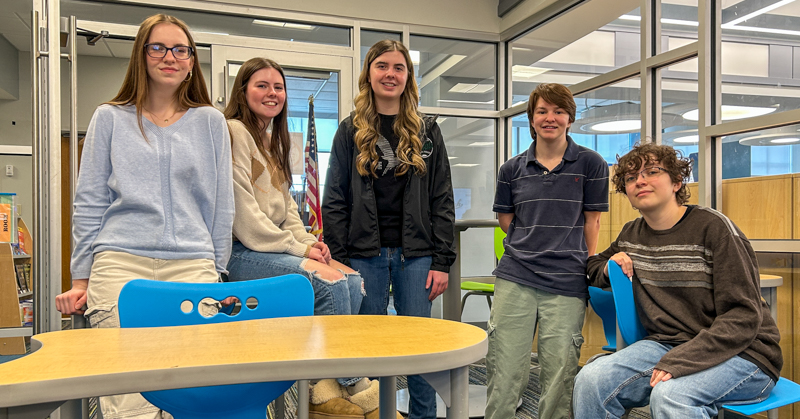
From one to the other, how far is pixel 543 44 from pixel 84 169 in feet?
13.5

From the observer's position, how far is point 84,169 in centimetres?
145

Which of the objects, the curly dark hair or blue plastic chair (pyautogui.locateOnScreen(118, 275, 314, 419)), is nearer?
blue plastic chair (pyautogui.locateOnScreen(118, 275, 314, 419))

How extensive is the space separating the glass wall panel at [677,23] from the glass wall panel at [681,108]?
13 cm

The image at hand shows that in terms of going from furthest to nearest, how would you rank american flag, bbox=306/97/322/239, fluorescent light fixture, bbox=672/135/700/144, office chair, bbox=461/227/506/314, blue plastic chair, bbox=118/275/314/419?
office chair, bbox=461/227/506/314
american flag, bbox=306/97/322/239
fluorescent light fixture, bbox=672/135/700/144
blue plastic chair, bbox=118/275/314/419

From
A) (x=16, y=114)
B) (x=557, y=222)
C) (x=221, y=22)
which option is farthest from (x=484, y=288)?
(x=16, y=114)

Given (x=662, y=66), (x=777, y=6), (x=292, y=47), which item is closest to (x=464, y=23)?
(x=292, y=47)

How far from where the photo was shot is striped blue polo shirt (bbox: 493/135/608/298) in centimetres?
197

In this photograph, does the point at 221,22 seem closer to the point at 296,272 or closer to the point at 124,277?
the point at 296,272

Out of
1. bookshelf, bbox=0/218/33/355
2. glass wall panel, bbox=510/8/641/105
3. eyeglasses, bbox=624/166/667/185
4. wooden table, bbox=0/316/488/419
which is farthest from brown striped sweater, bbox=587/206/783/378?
bookshelf, bbox=0/218/33/355

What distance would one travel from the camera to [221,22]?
4.63m

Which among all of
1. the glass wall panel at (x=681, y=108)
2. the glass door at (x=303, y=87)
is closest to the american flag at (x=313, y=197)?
the glass door at (x=303, y=87)

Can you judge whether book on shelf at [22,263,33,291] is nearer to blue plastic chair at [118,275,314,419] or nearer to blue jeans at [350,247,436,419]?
blue jeans at [350,247,436,419]

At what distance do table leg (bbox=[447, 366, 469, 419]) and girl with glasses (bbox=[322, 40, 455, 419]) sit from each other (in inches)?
35.6

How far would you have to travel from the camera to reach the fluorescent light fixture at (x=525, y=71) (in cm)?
486
